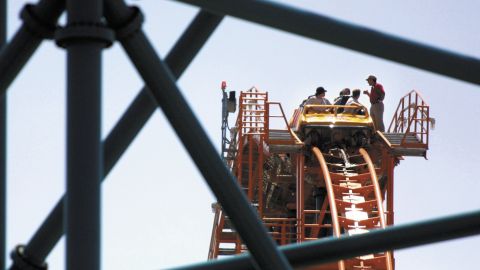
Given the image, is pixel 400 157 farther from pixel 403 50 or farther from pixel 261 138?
pixel 403 50

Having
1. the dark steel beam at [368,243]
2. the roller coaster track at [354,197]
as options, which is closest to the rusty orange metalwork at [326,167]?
the roller coaster track at [354,197]

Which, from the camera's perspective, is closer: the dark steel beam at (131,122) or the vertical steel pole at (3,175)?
the dark steel beam at (131,122)

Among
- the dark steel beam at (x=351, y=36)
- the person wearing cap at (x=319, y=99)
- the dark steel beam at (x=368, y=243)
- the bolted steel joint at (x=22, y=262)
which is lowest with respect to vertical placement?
the bolted steel joint at (x=22, y=262)

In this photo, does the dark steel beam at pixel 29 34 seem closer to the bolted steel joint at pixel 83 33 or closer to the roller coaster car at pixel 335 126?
the bolted steel joint at pixel 83 33

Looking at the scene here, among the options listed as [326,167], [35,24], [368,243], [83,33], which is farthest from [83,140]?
[326,167]

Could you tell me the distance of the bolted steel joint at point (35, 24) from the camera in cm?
677

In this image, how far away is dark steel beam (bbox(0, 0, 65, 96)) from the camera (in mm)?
6766

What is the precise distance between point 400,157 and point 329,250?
2365 cm

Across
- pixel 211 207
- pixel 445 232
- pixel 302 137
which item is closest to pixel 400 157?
pixel 302 137

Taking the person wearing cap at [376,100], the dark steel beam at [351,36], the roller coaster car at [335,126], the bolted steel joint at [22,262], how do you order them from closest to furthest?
the dark steel beam at [351,36]
the bolted steel joint at [22,262]
the roller coaster car at [335,126]
the person wearing cap at [376,100]

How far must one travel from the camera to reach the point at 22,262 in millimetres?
7082

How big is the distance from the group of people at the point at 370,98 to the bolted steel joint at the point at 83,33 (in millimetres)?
22913

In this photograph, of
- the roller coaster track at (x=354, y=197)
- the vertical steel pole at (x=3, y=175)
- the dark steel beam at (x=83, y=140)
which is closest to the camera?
the dark steel beam at (x=83, y=140)

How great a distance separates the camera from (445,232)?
722 centimetres
